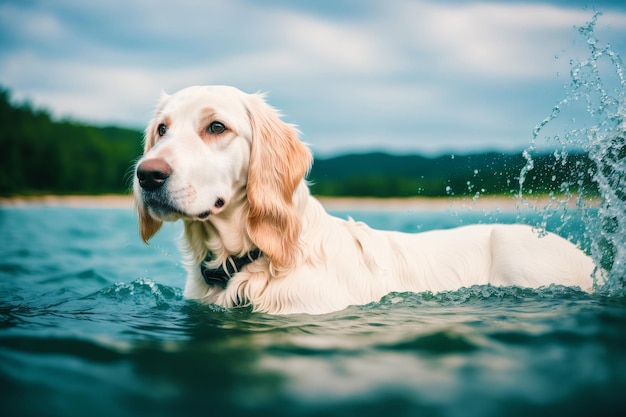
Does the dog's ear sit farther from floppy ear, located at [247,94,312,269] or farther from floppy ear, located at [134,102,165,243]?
floppy ear, located at [247,94,312,269]

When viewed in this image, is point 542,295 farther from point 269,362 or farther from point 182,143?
point 182,143

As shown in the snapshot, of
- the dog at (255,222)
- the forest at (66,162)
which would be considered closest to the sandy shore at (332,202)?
the forest at (66,162)

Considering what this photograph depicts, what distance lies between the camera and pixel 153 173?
324cm

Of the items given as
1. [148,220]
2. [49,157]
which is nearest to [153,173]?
[148,220]

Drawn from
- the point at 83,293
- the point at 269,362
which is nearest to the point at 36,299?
the point at 83,293

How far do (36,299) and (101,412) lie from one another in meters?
3.13

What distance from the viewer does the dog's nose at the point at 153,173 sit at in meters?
3.23

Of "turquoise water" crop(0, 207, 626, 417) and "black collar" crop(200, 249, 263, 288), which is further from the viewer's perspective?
"black collar" crop(200, 249, 263, 288)

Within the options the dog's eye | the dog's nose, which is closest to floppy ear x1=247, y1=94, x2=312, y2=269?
the dog's eye

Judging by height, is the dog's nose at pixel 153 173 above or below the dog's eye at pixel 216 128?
below

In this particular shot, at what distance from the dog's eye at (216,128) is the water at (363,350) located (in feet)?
4.09

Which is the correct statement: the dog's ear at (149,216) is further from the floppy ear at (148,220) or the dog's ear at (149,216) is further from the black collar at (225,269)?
the black collar at (225,269)

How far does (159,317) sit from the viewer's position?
3.82 meters

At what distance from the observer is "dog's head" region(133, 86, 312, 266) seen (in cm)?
332
